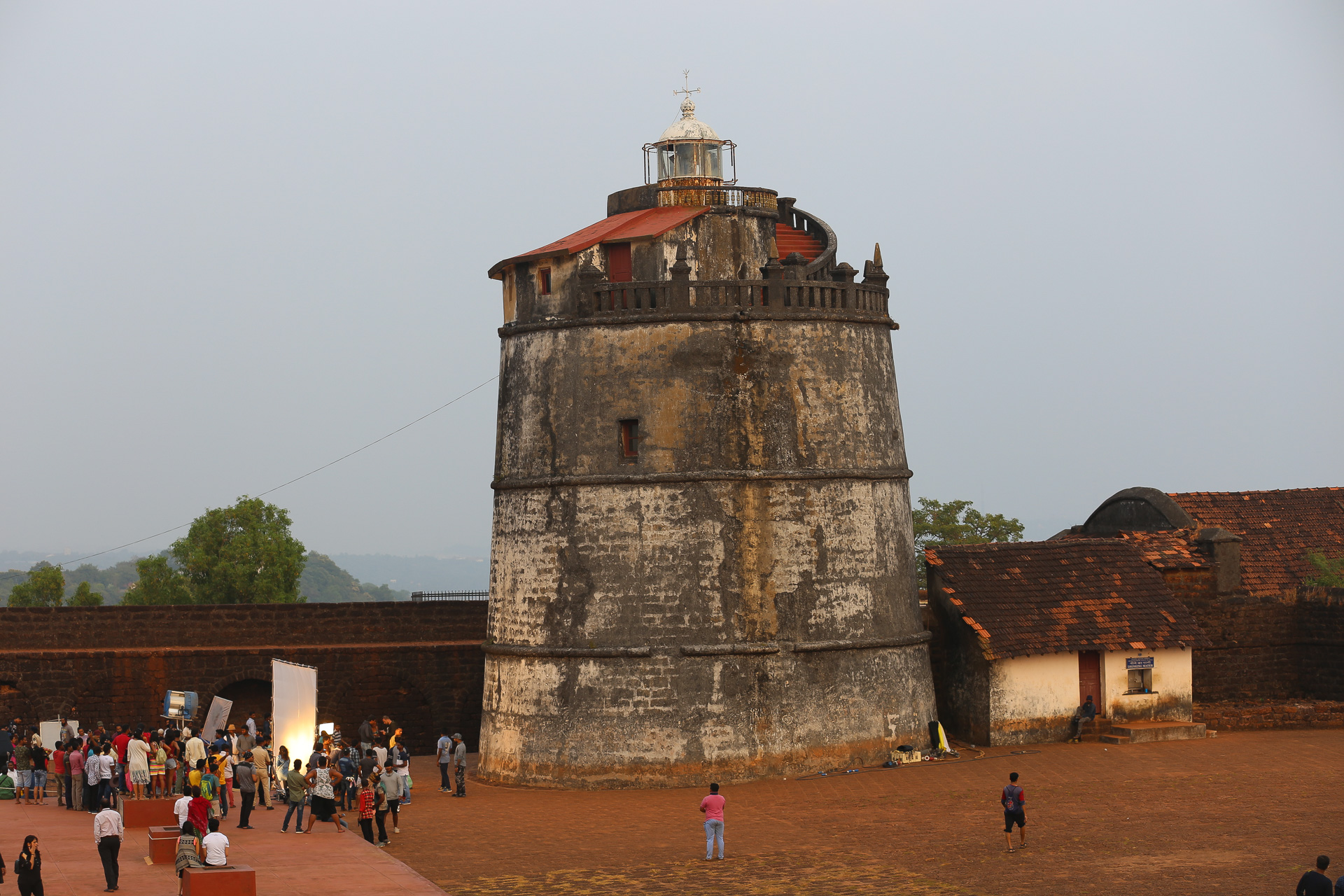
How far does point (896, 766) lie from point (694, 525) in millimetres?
5311

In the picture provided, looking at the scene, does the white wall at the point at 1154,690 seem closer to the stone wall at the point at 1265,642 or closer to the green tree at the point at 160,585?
the stone wall at the point at 1265,642

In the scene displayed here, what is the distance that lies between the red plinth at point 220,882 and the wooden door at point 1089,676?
→ 16550 millimetres

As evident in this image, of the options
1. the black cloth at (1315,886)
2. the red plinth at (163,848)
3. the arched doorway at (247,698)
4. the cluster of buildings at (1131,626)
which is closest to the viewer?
the black cloth at (1315,886)

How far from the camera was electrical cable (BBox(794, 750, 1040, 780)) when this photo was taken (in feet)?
79.9

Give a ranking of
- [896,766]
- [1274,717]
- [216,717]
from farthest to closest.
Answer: [1274,717]
[216,717]
[896,766]

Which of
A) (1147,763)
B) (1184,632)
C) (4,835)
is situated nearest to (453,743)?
(4,835)

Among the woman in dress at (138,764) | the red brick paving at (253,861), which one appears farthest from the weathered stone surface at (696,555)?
the woman in dress at (138,764)

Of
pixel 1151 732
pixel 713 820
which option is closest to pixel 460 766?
pixel 713 820

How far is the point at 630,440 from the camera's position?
2489 centimetres

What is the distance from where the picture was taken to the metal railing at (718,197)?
26.5 m

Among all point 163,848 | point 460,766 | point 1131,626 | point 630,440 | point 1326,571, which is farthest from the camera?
point 1326,571

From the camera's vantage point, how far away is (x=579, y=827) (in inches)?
828

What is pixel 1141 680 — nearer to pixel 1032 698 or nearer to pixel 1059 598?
pixel 1059 598

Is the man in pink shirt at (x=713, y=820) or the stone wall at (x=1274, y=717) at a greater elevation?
the stone wall at (x=1274, y=717)
